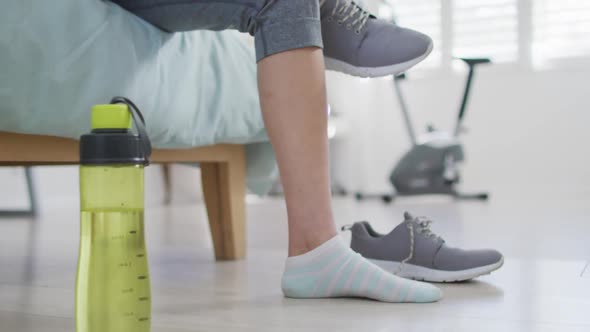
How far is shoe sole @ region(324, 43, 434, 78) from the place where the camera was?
3.35 ft

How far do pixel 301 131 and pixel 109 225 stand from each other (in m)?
0.39

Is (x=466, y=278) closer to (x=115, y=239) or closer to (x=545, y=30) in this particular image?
(x=115, y=239)

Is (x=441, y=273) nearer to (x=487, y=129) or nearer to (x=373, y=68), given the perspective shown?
(x=373, y=68)

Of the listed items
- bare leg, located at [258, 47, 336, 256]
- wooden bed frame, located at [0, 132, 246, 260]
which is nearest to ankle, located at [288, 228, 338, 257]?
bare leg, located at [258, 47, 336, 256]

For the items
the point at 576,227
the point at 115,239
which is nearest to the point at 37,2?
the point at 115,239

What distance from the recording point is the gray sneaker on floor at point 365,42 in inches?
40.2

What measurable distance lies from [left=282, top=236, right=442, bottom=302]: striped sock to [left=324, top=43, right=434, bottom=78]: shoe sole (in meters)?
0.27

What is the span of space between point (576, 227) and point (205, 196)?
123cm

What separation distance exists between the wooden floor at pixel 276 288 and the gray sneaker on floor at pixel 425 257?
3 cm

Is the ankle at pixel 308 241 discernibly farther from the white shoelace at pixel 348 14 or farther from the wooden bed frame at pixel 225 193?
the wooden bed frame at pixel 225 193

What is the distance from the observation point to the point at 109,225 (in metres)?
0.60

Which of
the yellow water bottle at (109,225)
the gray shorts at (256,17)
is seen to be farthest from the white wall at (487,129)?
the yellow water bottle at (109,225)

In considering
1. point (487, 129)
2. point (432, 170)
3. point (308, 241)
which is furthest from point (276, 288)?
point (487, 129)

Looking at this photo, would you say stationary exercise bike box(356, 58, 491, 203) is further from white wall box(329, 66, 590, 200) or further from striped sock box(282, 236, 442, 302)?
striped sock box(282, 236, 442, 302)
